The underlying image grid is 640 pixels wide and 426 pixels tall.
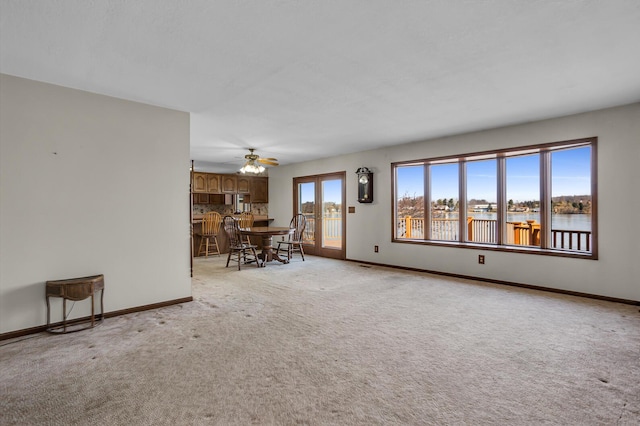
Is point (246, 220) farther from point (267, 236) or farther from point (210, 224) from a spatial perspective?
point (267, 236)

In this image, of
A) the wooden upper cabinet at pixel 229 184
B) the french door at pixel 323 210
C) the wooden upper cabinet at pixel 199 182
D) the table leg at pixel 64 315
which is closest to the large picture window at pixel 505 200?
the french door at pixel 323 210

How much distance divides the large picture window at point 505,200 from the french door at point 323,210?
4.85ft

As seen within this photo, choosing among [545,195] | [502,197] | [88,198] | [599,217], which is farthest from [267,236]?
[599,217]

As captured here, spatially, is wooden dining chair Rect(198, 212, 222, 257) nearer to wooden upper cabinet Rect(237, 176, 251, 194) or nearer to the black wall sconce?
wooden upper cabinet Rect(237, 176, 251, 194)

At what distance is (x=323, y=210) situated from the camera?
7430 mm

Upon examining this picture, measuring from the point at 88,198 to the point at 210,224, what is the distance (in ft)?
14.1

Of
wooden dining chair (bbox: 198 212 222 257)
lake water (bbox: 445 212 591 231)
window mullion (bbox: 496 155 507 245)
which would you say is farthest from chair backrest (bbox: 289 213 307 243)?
lake water (bbox: 445 212 591 231)

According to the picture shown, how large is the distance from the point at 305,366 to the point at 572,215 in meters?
4.17

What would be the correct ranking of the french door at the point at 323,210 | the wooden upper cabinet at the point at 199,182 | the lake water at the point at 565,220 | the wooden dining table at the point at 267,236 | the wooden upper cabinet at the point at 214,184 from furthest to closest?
the wooden upper cabinet at the point at 214,184 < the wooden upper cabinet at the point at 199,182 < the french door at the point at 323,210 < the wooden dining table at the point at 267,236 < the lake water at the point at 565,220

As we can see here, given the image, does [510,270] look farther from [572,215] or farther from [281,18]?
[281,18]

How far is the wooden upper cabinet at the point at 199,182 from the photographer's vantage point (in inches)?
300

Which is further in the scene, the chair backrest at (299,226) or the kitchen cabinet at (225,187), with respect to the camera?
the kitchen cabinet at (225,187)

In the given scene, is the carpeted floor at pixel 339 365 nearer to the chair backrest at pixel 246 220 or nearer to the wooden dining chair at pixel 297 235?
the wooden dining chair at pixel 297 235

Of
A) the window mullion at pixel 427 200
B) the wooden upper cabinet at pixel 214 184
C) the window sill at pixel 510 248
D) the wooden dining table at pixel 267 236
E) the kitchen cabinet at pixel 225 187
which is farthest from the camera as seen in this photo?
the wooden upper cabinet at pixel 214 184
